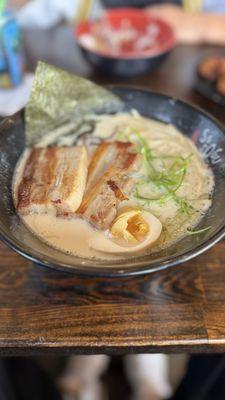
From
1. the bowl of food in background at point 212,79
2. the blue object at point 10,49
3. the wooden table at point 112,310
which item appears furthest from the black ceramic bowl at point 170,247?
the blue object at point 10,49

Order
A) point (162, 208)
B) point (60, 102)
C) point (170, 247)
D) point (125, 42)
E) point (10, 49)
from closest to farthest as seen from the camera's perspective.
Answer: point (170, 247) → point (162, 208) → point (60, 102) → point (10, 49) → point (125, 42)

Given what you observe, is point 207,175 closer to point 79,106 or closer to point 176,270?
point 176,270

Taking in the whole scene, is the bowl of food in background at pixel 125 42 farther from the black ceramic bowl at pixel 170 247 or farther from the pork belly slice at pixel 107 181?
the pork belly slice at pixel 107 181

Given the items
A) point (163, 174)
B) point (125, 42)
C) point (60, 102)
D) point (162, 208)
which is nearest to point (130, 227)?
point (162, 208)

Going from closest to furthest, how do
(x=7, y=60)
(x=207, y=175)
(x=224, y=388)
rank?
→ (x=207, y=175)
(x=224, y=388)
(x=7, y=60)

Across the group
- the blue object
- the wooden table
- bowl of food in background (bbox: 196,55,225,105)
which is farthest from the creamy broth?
the blue object

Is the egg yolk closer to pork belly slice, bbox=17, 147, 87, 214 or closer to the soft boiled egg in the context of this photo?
the soft boiled egg

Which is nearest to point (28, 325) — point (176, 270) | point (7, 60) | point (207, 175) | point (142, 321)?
point (142, 321)

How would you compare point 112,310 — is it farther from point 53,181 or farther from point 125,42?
point 125,42
